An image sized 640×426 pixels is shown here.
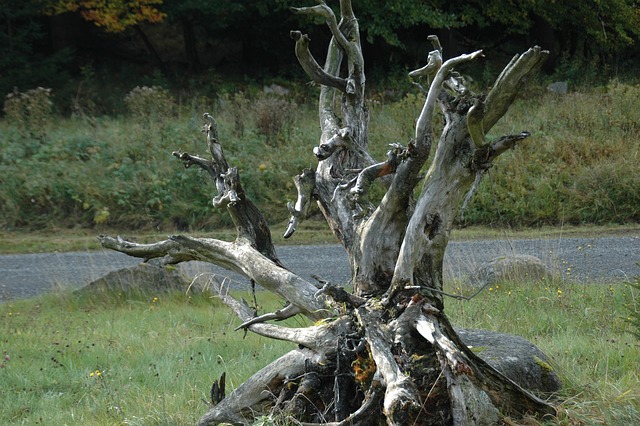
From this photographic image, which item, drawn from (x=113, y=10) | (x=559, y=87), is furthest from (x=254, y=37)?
(x=559, y=87)

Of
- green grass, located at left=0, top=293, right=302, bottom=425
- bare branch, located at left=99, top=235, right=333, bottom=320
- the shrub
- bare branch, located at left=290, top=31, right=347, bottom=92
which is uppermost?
the shrub

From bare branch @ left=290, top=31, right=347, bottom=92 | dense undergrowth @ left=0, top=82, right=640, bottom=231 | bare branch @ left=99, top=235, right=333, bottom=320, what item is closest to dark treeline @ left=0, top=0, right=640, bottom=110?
dense undergrowth @ left=0, top=82, right=640, bottom=231

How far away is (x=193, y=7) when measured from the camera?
21.8m

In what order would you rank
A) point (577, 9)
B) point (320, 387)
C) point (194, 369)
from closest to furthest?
point (320, 387) < point (194, 369) < point (577, 9)

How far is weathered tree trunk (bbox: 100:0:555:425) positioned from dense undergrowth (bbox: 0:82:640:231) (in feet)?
27.9

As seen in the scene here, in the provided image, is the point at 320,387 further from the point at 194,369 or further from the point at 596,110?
the point at 596,110

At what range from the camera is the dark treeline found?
21.3 meters

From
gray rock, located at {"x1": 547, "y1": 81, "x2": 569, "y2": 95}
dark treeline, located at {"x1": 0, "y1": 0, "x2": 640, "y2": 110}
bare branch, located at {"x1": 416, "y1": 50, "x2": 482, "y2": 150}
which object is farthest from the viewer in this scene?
dark treeline, located at {"x1": 0, "y1": 0, "x2": 640, "y2": 110}

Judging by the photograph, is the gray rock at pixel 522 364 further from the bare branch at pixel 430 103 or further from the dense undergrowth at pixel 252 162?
the dense undergrowth at pixel 252 162

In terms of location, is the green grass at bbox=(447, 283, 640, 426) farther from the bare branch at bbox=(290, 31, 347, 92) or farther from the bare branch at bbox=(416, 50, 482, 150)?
the bare branch at bbox=(290, 31, 347, 92)

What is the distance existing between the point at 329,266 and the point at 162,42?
16439 mm

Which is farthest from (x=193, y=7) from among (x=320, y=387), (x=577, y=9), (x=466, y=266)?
(x=320, y=387)

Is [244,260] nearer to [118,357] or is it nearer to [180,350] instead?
[180,350]

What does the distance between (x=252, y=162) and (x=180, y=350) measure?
26.8 feet
